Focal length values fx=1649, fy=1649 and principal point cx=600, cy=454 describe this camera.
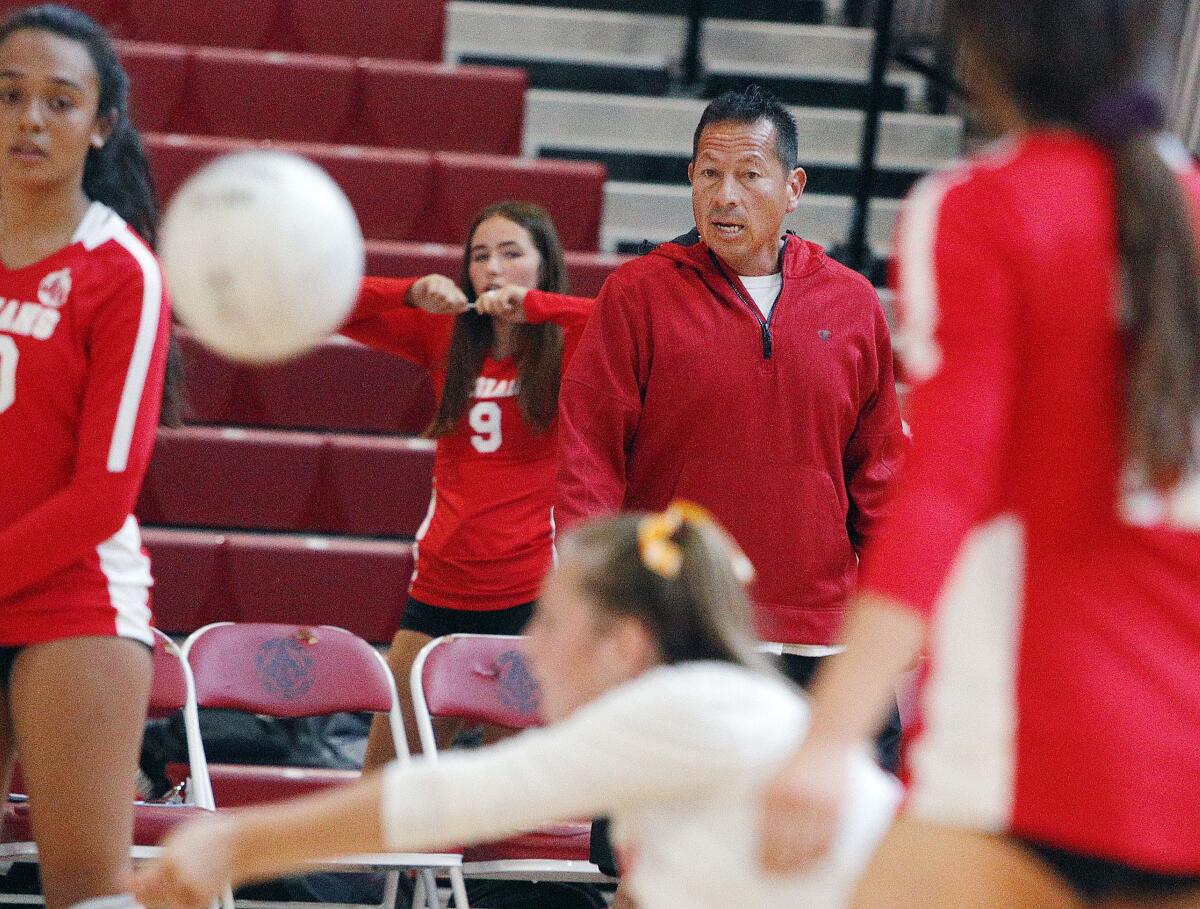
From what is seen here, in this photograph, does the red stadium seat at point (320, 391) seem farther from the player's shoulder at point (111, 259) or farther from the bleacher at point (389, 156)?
the player's shoulder at point (111, 259)


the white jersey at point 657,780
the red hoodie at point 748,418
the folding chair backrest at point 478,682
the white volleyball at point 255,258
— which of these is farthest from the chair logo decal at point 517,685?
the white jersey at point 657,780

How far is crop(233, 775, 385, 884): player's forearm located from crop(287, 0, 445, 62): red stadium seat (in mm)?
5264

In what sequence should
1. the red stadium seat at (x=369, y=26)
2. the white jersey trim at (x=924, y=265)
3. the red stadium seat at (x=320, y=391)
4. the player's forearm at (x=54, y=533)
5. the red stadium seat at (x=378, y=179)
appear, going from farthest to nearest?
the red stadium seat at (x=369, y=26) → the red stadium seat at (x=378, y=179) → the red stadium seat at (x=320, y=391) → the player's forearm at (x=54, y=533) → the white jersey trim at (x=924, y=265)

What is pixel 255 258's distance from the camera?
1.94 meters

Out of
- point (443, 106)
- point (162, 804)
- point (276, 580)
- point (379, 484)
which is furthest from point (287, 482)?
point (443, 106)

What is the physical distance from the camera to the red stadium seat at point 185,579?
4.62 metres

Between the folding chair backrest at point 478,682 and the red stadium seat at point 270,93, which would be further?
the red stadium seat at point 270,93

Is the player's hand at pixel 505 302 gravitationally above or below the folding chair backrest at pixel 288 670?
above

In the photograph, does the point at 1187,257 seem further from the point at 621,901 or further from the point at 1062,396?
the point at 621,901

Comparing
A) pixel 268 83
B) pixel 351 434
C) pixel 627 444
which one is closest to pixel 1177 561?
pixel 627 444

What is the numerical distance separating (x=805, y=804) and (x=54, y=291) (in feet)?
4.66

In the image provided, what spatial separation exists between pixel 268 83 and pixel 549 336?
234 centimetres

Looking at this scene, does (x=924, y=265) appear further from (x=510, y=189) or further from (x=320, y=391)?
(x=510, y=189)

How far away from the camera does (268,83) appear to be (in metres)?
5.95
